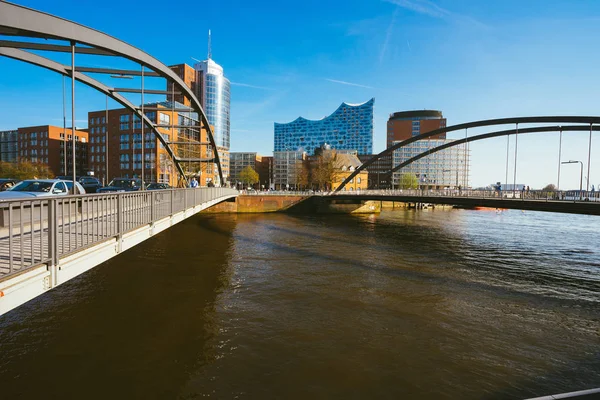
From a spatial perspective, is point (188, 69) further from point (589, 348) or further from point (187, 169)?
point (589, 348)

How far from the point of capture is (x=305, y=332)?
30.8ft

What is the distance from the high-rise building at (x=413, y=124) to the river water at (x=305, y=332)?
153m

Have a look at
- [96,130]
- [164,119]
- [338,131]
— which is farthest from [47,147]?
[338,131]

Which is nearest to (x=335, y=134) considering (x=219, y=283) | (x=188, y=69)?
(x=188, y=69)

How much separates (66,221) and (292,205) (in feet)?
150

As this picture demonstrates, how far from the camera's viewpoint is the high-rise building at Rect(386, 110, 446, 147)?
160 metres

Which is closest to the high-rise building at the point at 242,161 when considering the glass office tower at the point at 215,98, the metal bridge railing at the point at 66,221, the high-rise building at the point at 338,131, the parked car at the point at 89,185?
the glass office tower at the point at 215,98

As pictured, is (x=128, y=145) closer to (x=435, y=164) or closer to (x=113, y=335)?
(x=113, y=335)

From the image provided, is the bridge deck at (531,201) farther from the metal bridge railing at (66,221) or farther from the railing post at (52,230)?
the railing post at (52,230)

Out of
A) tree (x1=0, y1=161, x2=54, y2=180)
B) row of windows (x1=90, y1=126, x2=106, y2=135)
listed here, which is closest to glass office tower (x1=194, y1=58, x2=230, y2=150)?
row of windows (x1=90, y1=126, x2=106, y2=135)

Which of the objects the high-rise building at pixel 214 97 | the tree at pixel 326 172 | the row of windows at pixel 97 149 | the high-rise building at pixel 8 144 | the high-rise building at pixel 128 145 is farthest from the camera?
the high-rise building at pixel 214 97

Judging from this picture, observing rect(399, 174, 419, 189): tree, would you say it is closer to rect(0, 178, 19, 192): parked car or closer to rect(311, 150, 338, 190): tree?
rect(311, 150, 338, 190): tree

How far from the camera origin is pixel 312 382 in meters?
7.11

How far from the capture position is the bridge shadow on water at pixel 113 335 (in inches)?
272
